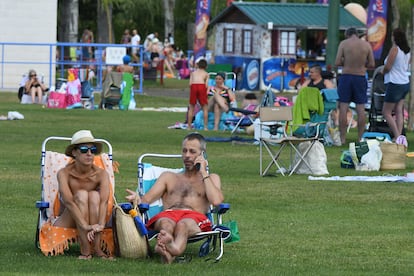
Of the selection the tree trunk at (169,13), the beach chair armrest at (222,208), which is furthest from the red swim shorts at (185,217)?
the tree trunk at (169,13)

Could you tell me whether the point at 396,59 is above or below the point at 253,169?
above

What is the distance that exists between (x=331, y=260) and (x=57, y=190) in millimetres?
2332

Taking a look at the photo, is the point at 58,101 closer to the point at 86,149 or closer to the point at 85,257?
the point at 86,149

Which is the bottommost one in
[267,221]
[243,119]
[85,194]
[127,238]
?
[267,221]

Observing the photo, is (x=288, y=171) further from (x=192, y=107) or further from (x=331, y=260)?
(x=192, y=107)

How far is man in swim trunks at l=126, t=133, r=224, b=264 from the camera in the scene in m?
10.0

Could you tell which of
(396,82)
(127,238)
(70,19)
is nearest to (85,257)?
(127,238)

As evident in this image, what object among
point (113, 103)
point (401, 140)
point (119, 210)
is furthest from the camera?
point (113, 103)

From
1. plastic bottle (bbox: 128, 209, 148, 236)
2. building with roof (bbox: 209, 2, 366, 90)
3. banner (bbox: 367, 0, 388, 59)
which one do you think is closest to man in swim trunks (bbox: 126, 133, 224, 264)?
plastic bottle (bbox: 128, 209, 148, 236)

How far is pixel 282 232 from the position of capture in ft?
38.8

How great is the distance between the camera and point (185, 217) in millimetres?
10125

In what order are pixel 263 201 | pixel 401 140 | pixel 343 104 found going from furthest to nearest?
pixel 343 104, pixel 401 140, pixel 263 201

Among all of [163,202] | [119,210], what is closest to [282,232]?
[163,202]

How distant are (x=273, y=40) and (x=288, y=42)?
0.74m
